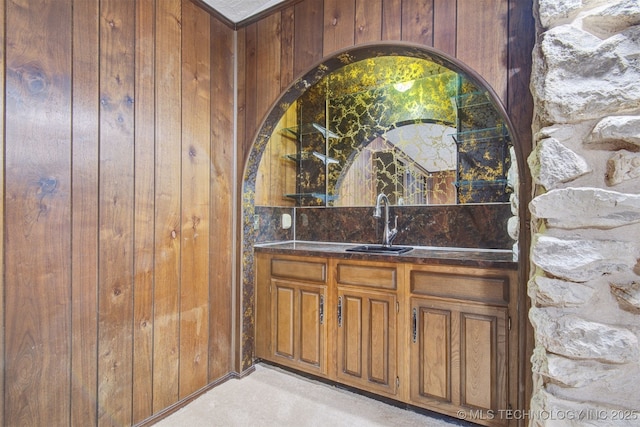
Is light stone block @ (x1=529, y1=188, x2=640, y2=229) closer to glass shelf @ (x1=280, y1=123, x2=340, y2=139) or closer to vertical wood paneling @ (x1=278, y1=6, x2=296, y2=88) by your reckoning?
vertical wood paneling @ (x1=278, y1=6, x2=296, y2=88)

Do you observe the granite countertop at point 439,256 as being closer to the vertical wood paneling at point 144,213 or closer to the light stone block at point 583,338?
the light stone block at point 583,338

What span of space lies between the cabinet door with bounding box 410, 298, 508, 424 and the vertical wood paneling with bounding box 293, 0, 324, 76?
1560mm

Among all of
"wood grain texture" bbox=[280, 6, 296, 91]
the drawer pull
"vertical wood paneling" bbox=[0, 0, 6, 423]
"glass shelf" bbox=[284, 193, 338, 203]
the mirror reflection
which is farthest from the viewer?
"glass shelf" bbox=[284, 193, 338, 203]

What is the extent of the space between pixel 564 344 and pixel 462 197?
1216 millimetres

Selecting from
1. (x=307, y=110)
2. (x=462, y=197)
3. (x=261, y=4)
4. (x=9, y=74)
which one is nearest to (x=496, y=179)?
(x=462, y=197)

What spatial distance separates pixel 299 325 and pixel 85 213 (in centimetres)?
141

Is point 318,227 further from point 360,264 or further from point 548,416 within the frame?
point 548,416

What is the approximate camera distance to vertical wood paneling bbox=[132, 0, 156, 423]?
5.59 feet

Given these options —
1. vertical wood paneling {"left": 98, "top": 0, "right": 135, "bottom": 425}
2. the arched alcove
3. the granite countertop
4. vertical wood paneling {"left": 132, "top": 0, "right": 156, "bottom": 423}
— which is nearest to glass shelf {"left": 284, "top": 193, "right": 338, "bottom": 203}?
the arched alcove

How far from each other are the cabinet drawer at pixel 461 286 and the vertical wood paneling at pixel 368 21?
52.1 inches

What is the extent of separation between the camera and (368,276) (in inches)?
76.5

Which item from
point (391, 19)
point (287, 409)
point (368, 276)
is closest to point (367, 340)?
point (368, 276)

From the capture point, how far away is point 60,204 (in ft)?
4.66

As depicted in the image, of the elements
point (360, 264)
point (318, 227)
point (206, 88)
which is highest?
point (206, 88)
